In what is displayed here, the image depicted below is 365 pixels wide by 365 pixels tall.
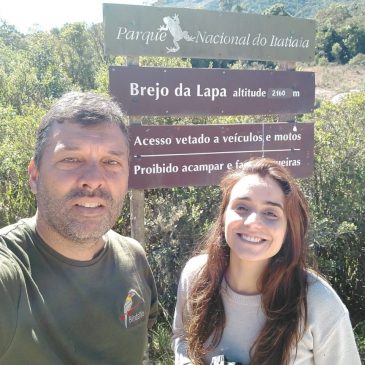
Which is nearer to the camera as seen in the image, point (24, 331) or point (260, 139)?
point (24, 331)

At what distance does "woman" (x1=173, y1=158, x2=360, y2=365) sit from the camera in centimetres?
183

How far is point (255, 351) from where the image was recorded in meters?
1.87

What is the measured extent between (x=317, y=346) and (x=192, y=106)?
2.16 m

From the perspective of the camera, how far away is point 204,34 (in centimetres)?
355

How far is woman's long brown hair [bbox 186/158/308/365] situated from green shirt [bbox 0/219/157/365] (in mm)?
304

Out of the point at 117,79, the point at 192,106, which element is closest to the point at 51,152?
the point at 117,79

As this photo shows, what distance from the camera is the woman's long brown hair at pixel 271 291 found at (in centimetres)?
185

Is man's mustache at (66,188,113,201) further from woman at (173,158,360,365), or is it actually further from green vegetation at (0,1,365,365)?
green vegetation at (0,1,365,365)

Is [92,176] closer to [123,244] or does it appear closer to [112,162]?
[112,162]

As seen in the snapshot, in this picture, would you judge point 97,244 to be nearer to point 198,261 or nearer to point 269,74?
point 198,261

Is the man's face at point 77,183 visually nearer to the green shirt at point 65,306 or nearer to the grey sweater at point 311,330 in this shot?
the green shirt at point 65,306

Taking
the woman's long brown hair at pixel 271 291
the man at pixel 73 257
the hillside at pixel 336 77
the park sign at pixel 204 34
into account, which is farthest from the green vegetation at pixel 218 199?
the hillside at pixel 336 77

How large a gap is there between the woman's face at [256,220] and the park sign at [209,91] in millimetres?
1495

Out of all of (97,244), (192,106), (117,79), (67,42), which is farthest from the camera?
(67,42)
